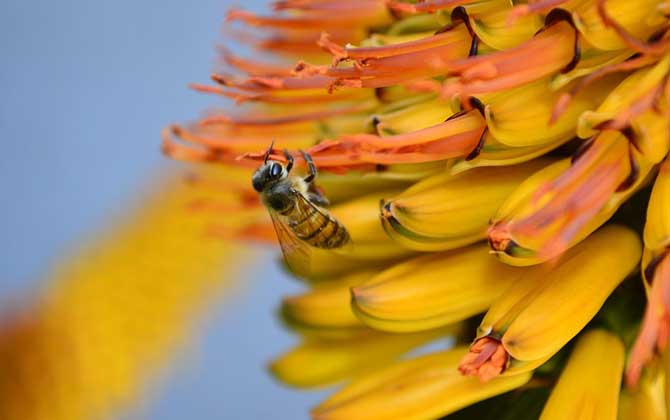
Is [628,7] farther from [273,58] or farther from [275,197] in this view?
[273,58]

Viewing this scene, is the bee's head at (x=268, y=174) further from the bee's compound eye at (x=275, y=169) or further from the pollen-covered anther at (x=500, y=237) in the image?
the pollen-covered anther at (x=500, y=237)

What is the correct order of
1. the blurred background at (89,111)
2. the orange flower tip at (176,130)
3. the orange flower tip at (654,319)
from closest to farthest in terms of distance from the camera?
the orange flower tip at (654,319) < the orange flower tip at (176,130) < the blurred background at (89,111)

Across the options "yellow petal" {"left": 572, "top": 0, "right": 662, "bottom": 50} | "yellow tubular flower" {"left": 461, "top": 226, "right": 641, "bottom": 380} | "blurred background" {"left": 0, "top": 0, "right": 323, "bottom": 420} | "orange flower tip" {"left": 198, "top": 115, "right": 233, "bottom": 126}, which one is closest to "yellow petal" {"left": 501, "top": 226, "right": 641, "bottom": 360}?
"yellow tubular flower" {"left": 461, "top": 226, "right": 641, "bottom": 380}

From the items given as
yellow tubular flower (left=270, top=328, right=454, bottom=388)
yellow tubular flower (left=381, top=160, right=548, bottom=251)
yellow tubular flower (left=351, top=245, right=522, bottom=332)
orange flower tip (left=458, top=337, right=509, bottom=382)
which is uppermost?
yellow tubular flower (left=270, top=328, right=454, bottom=388)

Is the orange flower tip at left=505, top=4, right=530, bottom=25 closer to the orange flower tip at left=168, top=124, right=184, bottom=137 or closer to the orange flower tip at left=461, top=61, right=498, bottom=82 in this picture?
the orange flower tip at left=461, top=61, right=498, bottom=82

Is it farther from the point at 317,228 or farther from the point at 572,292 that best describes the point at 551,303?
the point at 317,228

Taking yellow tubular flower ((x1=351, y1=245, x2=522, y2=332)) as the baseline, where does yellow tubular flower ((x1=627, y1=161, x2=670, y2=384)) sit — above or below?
below

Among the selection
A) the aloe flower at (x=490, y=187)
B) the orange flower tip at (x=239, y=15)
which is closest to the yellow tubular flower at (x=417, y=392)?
the aloe flower at (x=490, y=187)
